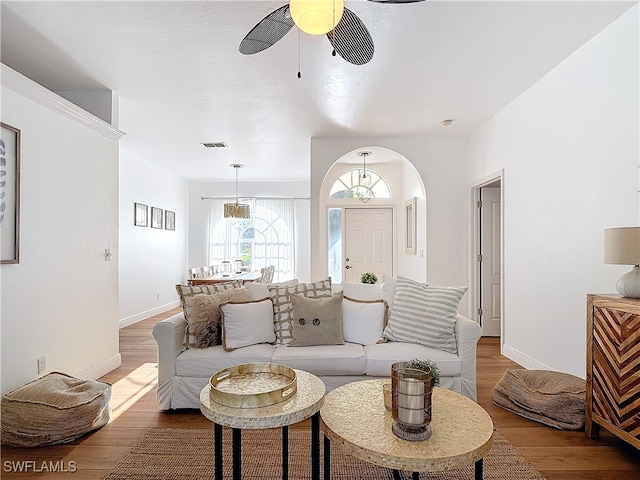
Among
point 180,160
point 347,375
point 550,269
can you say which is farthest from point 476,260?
point 180,160

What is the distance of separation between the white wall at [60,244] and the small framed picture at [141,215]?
2642mm

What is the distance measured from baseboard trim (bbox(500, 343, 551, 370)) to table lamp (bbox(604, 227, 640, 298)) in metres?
1.51

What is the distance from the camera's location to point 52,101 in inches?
119

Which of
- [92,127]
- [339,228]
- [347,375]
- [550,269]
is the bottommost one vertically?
[347,375]

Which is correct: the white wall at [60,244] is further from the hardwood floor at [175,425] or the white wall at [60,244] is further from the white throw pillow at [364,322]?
the white throw pillow at [364,322]

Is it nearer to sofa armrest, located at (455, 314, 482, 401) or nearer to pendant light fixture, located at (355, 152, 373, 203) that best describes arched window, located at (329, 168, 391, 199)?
pendant light fixture, located at (355, 152, 373, 203)

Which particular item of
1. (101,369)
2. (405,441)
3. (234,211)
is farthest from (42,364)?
(234,211)

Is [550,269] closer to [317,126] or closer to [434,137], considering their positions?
[434,137]

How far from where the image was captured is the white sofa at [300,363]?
9.30ft

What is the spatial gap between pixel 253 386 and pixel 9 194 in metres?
2.18

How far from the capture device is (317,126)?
4.83m

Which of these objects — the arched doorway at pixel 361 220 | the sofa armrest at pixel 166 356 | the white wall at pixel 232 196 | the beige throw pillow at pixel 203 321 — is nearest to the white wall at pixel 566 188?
the beige throw pillow at pixel 203 321

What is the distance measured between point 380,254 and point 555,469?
581cm

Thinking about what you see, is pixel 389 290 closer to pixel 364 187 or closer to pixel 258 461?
pixel 258 461
